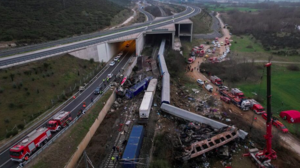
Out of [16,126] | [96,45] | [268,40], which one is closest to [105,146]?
[16,126]

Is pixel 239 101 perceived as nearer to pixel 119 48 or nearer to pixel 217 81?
pixel 217 81

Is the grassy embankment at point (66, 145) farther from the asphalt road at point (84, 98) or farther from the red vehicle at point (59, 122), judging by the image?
the asphalt road at point (84, 98)

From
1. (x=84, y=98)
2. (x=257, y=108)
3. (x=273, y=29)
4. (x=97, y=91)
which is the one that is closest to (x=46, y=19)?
(x=97, y=91)

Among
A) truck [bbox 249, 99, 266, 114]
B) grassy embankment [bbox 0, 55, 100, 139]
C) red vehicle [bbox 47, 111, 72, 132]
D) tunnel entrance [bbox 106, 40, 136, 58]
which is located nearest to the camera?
red vehicle [bbox 47, 111, 72, 132]

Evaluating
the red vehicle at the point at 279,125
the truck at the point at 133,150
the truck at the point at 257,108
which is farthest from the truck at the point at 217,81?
the truck at the point at 133,150

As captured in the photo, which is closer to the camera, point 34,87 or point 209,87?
point 34,87

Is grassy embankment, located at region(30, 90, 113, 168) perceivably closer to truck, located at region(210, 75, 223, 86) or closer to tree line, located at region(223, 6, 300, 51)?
truck, located at region(210, 75, 223, 86)

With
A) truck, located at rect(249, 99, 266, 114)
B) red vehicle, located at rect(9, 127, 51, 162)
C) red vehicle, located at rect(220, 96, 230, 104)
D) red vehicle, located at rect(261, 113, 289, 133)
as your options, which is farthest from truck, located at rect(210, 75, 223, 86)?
red vehicle, located at rect(9, 127, 51, 162)
